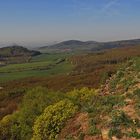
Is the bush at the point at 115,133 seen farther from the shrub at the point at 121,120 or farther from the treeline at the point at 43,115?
the treeline at the point at 43,115

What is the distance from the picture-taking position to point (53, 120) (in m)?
31.9

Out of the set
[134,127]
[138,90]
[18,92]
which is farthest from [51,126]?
[18,92]

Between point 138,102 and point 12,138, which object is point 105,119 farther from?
point 12,138

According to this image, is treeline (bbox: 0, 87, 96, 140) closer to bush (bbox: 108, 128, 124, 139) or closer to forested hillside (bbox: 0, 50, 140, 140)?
forested hillside (bbox: 0, 50, 140, 140)

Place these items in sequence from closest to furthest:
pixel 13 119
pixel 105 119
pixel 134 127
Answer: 1. pixel 134 127
2. pixel 105 119
3. pixel 13 119

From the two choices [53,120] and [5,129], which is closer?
[53,120]

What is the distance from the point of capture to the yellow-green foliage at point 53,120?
102 ft

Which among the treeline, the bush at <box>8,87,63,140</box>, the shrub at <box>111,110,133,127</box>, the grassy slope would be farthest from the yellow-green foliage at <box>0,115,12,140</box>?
the shrub at <box>111,110,133,127</box>

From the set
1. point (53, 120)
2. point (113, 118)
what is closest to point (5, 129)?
point (53, 120)

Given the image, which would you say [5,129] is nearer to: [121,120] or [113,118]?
[113,118]

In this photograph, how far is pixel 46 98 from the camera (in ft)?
151

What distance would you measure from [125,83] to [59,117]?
Result: 835 cm

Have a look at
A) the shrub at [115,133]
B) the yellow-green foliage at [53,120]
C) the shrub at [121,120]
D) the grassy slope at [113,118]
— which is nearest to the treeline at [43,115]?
the yellow-green foliage at [53,120]

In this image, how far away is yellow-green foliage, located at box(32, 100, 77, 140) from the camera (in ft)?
102
